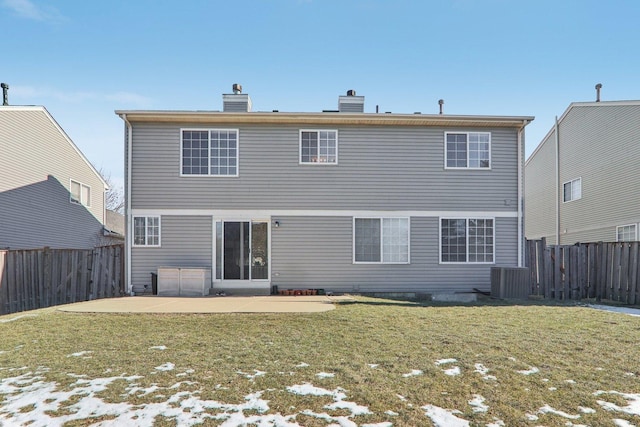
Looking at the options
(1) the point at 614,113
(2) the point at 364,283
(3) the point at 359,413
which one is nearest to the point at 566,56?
(1) the point at 614,113

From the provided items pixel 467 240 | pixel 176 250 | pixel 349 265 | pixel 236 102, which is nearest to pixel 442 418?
pixel 349 265

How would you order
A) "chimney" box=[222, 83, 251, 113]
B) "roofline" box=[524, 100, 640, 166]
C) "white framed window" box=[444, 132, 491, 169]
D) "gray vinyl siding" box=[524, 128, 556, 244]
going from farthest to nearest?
"gray vinyl siding" box=[524, 128, 556, 244] → "roofline" box=[524, 100, 640, 166] → "chimney" box=[222, 83, 251, 113] → "white framed window" box=[444, 132, 491, 169]

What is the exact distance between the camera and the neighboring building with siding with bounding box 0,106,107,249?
12.9 meters

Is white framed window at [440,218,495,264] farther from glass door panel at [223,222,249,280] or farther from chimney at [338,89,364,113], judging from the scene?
glass door panel at [223,222,249,280]

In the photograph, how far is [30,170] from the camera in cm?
1384

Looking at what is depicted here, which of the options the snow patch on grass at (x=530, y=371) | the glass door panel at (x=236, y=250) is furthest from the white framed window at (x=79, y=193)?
the snow patch on grass at (x=530, y=371)

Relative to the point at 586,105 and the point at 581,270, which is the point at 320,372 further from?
the point at 586,105

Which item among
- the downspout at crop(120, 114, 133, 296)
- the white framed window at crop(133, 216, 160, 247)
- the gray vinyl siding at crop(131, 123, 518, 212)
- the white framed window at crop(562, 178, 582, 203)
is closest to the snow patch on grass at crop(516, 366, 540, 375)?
the gray vinyl siding at crop(131, 123, 518, 212)

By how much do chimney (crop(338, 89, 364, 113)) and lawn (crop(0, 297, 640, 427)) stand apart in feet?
24.3

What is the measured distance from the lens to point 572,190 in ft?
54.3

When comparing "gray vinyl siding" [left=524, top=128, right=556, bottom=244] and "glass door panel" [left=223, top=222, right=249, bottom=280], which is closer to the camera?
"glass door panel" [left=223, top=222, right=249, bottom=280]

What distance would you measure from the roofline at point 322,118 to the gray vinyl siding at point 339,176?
215mm

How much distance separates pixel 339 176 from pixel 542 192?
13.2 m

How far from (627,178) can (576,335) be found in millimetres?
11293
